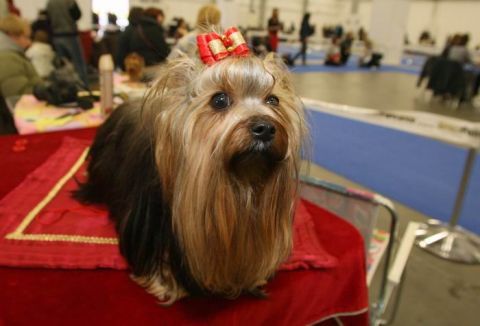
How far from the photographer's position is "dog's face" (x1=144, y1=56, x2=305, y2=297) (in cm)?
91

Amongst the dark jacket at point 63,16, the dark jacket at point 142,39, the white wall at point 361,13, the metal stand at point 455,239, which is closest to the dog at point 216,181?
the metal stand at point 455,239

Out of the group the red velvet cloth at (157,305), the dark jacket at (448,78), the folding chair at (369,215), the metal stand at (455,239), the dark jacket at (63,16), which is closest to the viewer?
the red velvet cloth at (157,305)

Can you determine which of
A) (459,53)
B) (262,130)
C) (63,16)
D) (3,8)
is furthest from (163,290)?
(459,53)

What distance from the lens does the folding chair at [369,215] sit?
1493mm

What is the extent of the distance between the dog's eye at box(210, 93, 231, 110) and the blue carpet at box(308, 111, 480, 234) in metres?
2.54

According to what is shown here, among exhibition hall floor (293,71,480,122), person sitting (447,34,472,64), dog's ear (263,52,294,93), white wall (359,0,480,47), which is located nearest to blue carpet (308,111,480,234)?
exhibition hall floor (293,71,480,122)

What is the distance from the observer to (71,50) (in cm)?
562

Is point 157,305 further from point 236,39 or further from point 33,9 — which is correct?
point 33,9

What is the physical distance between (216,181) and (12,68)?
2.93 meters

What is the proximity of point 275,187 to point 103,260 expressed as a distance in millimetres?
525

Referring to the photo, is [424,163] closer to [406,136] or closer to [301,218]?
[406,136]

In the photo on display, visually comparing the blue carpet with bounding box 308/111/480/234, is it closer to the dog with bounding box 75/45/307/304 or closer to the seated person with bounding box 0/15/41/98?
the seated person with bounding box 0/15/41/98

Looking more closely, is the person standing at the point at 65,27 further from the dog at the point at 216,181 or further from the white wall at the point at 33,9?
the dog at the point at 216,181

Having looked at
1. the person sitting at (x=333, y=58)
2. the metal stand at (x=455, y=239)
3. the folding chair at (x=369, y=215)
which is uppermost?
the folding chair at (x=369, y=215)
